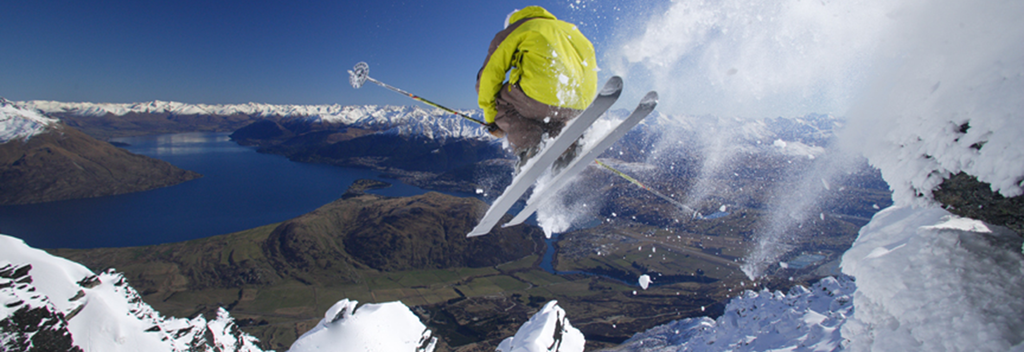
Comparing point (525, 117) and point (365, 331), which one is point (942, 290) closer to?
point (525, 117)

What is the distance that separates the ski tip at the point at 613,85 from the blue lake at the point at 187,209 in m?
125

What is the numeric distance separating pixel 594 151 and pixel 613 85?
1580 mm

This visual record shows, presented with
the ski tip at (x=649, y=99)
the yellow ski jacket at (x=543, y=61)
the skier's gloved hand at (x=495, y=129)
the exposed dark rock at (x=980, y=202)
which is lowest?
the exposed dark rock at (x=980, y=202)

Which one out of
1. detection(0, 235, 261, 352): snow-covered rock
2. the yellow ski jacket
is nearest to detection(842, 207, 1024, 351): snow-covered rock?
the yellow ski jacket

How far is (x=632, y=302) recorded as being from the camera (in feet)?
252

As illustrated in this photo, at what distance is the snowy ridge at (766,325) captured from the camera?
5169cm

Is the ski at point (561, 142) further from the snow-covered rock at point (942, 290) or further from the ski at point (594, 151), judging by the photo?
the snow-covered rock at point (942, 290)

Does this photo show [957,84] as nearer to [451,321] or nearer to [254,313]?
[451,321]

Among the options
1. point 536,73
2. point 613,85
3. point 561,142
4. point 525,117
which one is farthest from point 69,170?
point 613,85

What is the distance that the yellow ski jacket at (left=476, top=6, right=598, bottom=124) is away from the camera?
3.21 meters

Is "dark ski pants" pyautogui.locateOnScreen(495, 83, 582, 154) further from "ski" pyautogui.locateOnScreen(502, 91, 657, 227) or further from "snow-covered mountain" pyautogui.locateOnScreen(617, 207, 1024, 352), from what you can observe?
"snow-covered mountain" pyautogui.locateOnScreen(617, 207, 1024, 352)

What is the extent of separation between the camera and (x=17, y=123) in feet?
504

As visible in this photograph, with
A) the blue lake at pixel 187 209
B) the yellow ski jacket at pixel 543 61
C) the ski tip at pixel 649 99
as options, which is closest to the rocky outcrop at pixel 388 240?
the blue lake at pixel 187 209

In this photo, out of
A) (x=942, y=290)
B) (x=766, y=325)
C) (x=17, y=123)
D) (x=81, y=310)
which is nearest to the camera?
(x=942, y=290)
